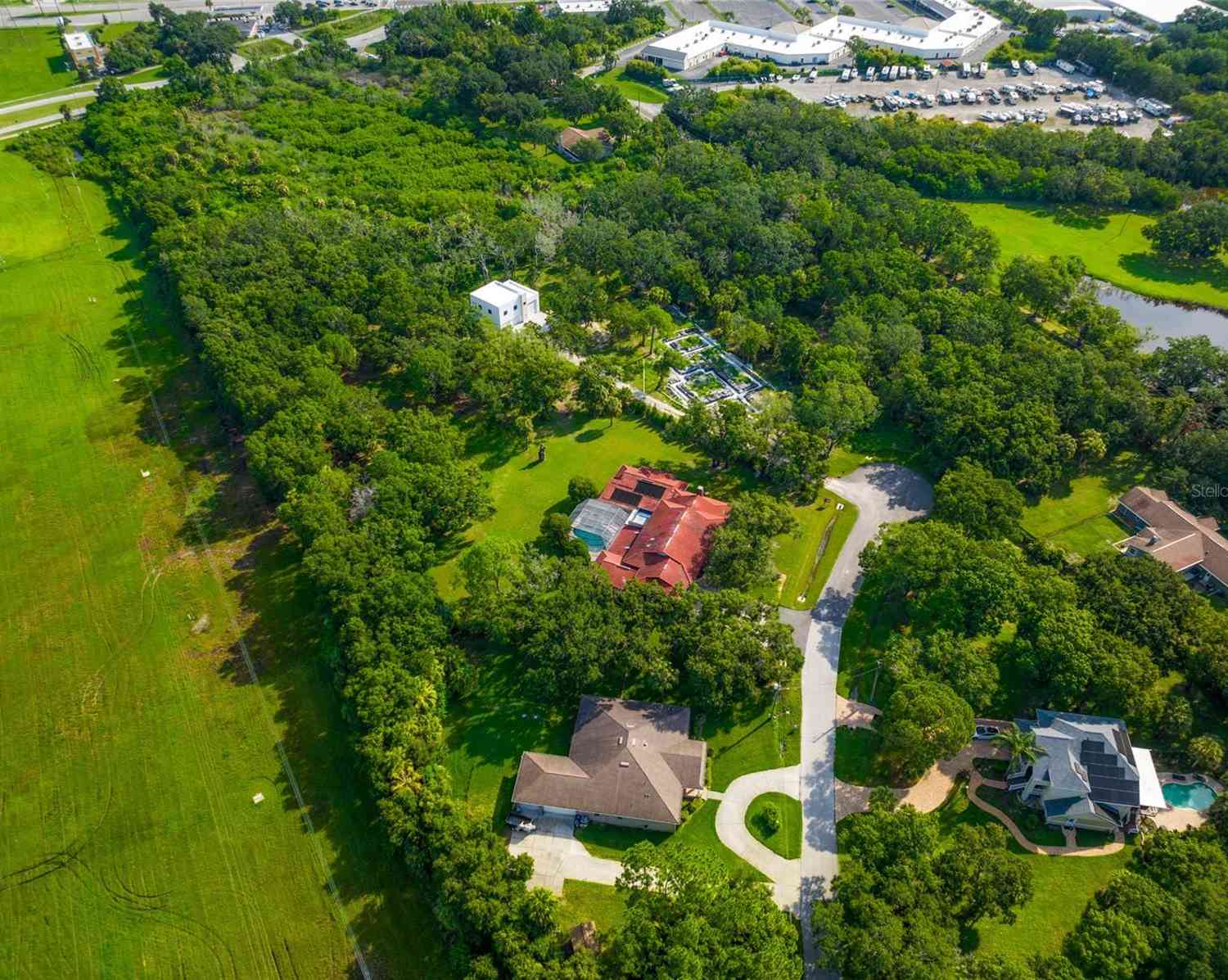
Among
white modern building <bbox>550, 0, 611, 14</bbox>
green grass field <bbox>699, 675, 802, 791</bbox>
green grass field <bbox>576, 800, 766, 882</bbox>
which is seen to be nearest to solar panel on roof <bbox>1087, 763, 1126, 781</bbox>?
green grass field <bbox>699, 675, 802, 791</bbox>

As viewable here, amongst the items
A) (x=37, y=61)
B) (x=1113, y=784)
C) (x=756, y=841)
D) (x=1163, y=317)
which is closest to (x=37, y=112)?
(x=37, y=61)

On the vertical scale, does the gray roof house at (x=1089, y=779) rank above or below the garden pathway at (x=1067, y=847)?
above

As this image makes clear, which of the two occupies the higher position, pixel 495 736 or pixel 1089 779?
pixel 1089 779

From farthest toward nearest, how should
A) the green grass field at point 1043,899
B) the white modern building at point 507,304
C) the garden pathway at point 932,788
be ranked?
the white modern building at point 507,304
the garden pathway at point 932,788
the green grass field at point 1043,899

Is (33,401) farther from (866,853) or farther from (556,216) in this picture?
(866,853)

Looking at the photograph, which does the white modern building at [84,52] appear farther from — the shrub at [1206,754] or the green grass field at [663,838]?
the shrub at [1206,754]

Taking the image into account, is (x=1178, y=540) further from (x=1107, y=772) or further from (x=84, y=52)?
(x=84, y=52)

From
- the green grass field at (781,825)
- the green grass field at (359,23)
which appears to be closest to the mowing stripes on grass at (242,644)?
the green grass field at (781,825)
